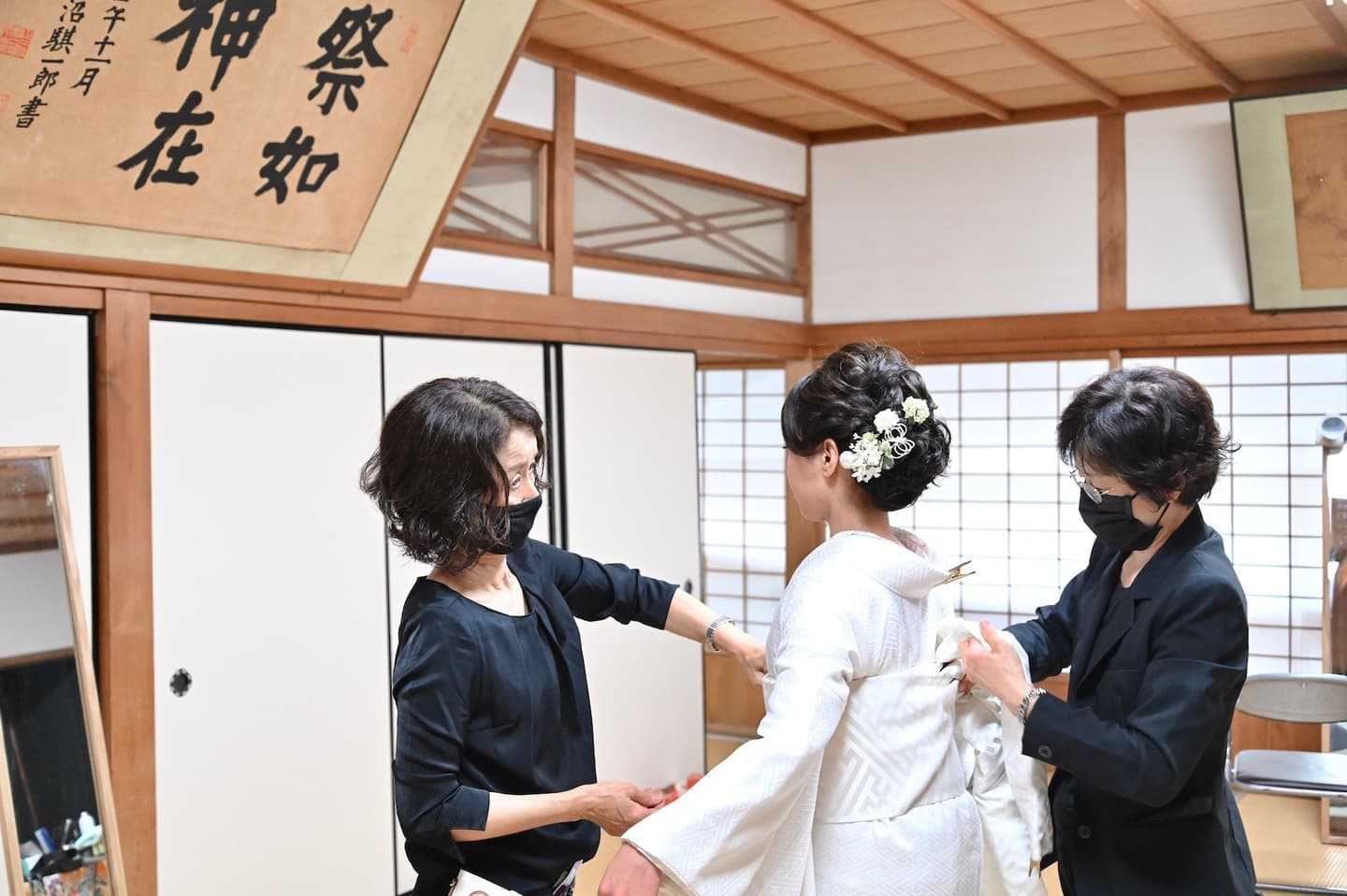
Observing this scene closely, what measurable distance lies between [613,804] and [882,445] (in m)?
0.67

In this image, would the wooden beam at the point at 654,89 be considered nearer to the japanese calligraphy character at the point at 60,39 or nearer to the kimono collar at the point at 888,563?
the japanese calligraphy character at the point at 60,39

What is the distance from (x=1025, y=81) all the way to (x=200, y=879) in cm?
417

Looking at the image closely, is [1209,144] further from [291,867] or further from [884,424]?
[291,867]

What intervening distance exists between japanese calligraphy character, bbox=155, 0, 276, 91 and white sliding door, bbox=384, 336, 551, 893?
3.96ft

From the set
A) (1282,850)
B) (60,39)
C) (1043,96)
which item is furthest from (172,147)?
(1282,850)

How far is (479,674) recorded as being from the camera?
1793 mm

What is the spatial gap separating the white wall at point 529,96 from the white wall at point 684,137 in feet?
0.55

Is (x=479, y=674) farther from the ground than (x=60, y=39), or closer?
closer

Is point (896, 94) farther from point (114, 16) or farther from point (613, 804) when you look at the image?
point (613, 804)

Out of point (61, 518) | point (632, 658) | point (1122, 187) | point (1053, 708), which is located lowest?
point (632, 658)

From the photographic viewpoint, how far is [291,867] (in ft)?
12.1

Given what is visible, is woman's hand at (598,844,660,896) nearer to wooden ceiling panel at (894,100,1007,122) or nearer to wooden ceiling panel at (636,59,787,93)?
wooden ceiling panel at (636,59,787,93)

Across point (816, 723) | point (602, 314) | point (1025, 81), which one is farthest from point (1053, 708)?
point (1025, 81)

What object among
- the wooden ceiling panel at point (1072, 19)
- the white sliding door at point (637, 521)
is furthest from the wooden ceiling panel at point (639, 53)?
the wooden ceiling panel at point (1072, 19)
